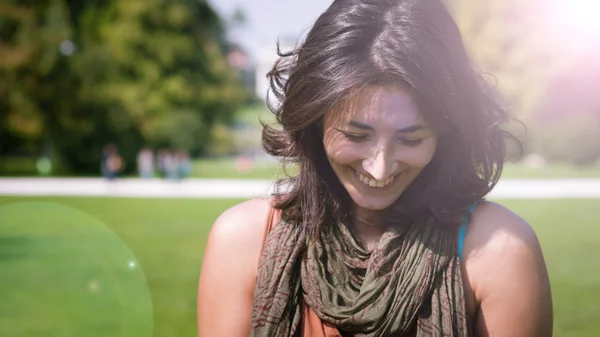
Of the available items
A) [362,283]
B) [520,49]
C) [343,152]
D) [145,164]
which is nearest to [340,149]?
[343,152]

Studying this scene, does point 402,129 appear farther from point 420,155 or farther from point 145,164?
point 145,164

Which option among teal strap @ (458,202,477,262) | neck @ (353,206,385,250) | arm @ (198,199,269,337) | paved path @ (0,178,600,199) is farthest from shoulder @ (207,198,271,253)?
paved path @ (0,178,600,199)

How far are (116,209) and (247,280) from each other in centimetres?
1202

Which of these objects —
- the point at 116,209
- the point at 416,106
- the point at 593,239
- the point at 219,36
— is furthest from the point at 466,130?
the point at 219,36

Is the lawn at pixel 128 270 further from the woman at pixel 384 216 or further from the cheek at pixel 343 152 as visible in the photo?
the cheek at pixel 343 152

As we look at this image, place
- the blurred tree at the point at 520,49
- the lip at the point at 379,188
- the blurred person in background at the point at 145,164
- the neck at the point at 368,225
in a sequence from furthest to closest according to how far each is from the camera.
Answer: the blurred tree at the point at 520,49 → the blurred person in background at the point at 145,164 → the neck at the point at 368,225 → the lip at the point at 379,188

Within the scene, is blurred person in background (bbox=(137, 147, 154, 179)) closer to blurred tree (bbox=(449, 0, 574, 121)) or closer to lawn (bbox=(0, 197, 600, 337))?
lawn (bbox=(0, 197, 600, 337))

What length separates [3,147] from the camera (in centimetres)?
3012

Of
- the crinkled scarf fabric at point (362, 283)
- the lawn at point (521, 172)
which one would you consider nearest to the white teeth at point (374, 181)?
the crinkled scarf fabric at point (362, 283)

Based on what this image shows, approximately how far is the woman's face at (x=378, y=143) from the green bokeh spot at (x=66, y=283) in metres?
1.54

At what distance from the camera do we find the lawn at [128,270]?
3.39 m

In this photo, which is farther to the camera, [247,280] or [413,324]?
[247,280]

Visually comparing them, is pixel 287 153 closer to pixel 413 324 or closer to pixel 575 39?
pixel 413 324

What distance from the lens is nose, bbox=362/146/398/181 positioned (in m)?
1.67
